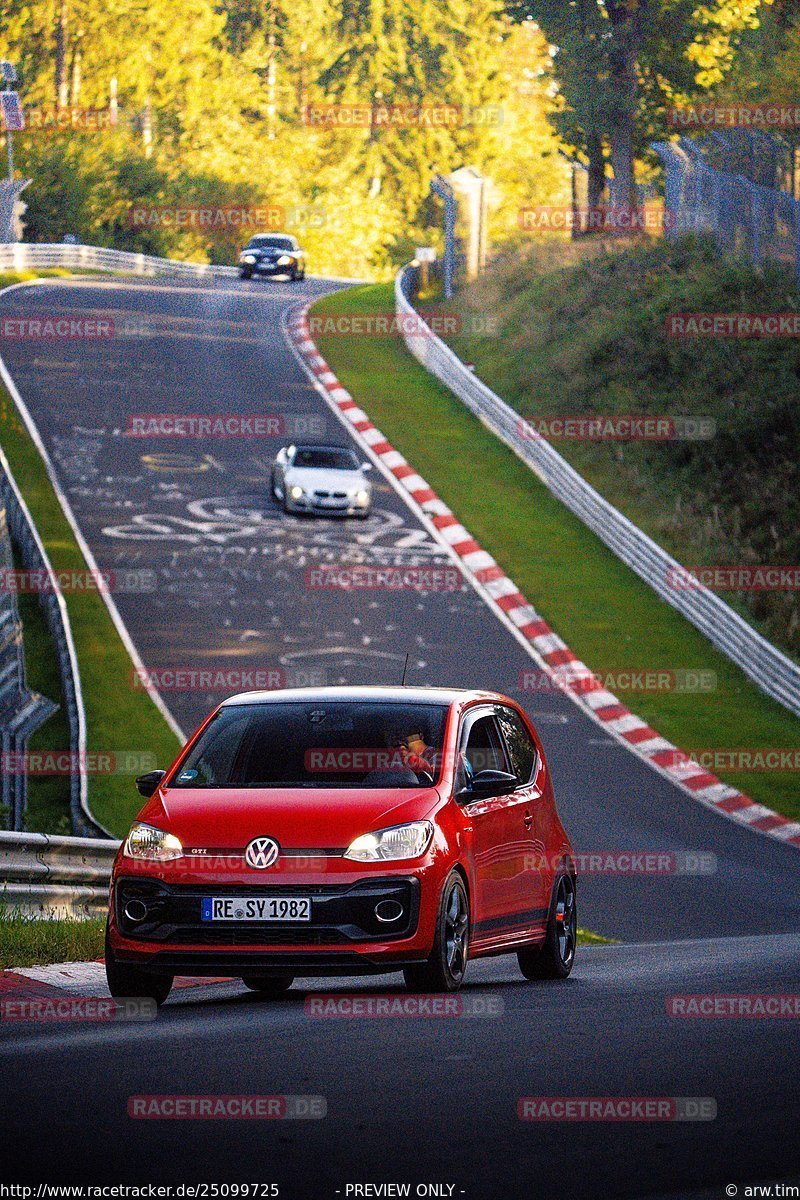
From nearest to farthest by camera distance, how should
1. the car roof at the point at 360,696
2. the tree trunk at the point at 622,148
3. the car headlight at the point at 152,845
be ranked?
1. the car headlight at the point at 152,845
2. the car roof at the point at 360,696
3. the tree trunk at the point at 622,148

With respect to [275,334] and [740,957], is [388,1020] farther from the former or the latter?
[275,334]

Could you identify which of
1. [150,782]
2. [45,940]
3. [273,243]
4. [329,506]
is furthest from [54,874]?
[273,243]

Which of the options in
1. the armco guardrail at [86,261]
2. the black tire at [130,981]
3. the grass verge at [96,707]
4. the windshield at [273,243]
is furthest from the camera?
the windshield at [273,243]

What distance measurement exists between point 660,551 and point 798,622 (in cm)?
239

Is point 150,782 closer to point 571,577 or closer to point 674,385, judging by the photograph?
point 571,577

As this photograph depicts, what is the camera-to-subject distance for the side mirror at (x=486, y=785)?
10055mm

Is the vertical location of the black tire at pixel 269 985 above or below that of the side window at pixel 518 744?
below

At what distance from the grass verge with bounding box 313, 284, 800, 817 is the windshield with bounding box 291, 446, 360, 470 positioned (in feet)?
7.11

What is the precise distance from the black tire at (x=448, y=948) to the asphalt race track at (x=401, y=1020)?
25cm

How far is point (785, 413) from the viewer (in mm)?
37250

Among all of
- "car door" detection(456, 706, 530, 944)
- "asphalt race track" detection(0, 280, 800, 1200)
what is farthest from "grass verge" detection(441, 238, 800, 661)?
"car door" detection(456, 706, 530, 944)

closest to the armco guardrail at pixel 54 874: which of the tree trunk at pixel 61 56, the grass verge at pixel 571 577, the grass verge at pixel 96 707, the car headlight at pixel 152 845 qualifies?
the car headlight at pixel 152 845

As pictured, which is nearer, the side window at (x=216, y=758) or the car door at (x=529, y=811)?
the side window at (x=216, y=758)

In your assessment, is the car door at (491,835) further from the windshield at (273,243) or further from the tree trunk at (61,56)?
the tree trunk at (61,56)
